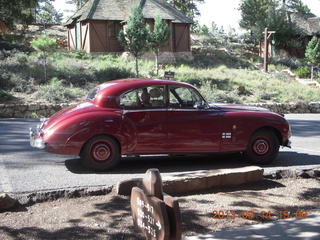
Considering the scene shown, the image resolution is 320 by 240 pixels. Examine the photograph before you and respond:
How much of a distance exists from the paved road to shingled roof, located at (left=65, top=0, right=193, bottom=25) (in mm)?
23989

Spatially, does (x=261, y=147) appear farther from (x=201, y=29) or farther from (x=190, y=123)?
(x=201, y=29)

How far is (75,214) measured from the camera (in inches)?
195

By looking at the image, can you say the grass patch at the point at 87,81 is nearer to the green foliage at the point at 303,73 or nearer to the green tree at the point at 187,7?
the green foliage at the point at 303,73

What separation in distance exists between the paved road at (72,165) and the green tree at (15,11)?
45.4ft

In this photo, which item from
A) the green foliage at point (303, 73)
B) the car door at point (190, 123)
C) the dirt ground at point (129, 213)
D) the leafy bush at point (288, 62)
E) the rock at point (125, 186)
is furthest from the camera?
the leafy bush at point (288, 62)

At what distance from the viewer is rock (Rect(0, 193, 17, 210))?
5.06 metres

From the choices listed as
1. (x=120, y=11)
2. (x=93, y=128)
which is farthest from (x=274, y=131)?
(x=120, y=11)

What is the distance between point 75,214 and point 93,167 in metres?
2.16

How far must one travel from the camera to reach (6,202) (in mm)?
5105

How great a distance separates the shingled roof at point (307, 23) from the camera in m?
46.1

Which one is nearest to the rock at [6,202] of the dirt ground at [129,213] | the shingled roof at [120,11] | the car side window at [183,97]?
the dirt ground at [129,213]

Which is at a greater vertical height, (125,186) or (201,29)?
(201,29)

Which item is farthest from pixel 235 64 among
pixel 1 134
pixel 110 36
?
pixel 1 134

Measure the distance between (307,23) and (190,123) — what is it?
44.8 metres
